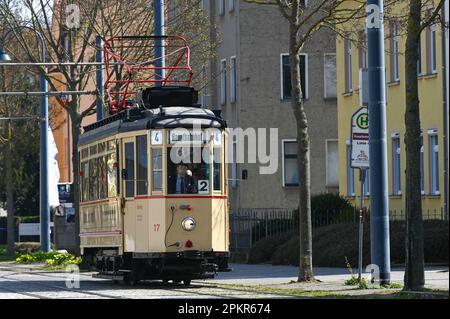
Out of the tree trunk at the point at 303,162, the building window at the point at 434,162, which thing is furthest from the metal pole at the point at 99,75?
the tree trunk at the point at 303,162

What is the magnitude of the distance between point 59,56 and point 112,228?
15130 mm

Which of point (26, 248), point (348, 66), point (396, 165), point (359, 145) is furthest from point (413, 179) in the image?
point (26, 248)

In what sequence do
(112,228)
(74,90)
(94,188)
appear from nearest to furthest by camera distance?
(112,228)
(94,188)
(74,90)

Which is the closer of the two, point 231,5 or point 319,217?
point 319,217

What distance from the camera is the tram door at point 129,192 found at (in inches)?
1083

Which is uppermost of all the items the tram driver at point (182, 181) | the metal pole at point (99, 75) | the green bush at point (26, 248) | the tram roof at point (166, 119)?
the metal pole at point (99, 75)

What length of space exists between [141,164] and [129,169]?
0.38m

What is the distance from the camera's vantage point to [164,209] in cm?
2680

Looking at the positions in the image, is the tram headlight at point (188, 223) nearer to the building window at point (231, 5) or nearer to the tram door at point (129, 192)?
→ the tram door at point (129, 192)

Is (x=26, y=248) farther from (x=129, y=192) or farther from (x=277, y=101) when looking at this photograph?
(x=129, y=192)

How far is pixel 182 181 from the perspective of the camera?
88.7 feet

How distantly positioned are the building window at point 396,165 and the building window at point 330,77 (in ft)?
47.8
